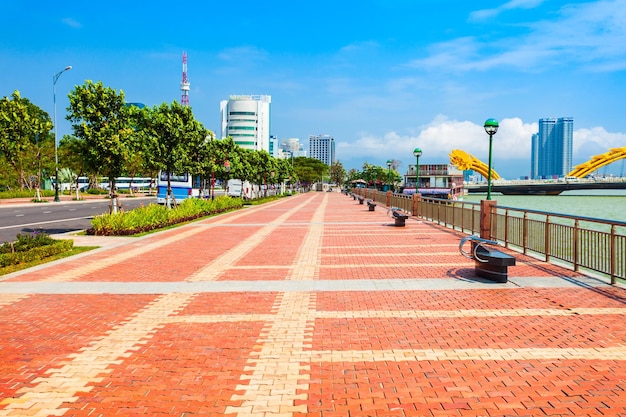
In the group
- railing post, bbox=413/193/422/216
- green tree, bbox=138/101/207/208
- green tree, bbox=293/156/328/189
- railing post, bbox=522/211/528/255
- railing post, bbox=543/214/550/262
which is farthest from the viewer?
green tree, bbox=293/156/328/189

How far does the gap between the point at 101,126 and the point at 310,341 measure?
16835mm

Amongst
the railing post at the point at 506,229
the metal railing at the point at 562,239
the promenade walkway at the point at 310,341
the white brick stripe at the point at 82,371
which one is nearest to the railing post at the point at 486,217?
the metal railing at the point at 562,239

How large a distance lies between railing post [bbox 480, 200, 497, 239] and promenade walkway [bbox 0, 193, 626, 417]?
12.1 ft

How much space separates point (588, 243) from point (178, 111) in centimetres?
2186

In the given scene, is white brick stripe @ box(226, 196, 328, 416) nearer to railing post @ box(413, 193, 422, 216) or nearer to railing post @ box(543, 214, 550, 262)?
railing post @ box(543, 214, 550, 262)

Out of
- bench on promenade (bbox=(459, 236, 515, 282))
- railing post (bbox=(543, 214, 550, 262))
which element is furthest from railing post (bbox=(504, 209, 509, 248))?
bench on promenade (bbox=(459, 236, 515, 282))

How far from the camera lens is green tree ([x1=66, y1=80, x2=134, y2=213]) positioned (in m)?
19.0

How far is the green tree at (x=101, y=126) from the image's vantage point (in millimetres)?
19047

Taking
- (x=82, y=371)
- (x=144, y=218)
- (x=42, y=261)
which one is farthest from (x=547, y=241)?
(x=144, y=218)

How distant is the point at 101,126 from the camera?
19266mm

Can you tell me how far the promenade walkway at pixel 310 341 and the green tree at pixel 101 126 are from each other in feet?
30.7

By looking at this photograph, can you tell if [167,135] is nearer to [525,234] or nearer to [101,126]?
[101,126]

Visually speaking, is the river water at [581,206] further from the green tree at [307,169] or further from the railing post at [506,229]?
the green tree at [307,169]

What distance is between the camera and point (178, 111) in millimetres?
25688
